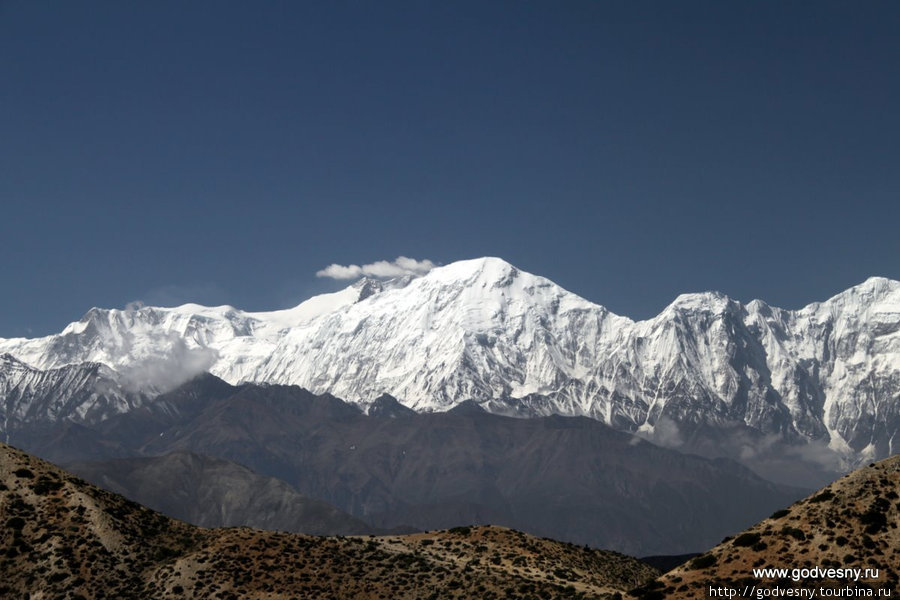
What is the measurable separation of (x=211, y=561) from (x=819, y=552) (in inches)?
3027

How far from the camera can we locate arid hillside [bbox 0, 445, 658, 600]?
12600 centimetres

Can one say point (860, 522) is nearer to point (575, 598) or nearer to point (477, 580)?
point (575, 598)

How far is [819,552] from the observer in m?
94.2

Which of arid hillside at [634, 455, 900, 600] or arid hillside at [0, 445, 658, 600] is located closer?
arid hillside at [634, 455, 900, 600]

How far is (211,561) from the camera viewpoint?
446 feet

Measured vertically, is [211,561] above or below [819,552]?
above

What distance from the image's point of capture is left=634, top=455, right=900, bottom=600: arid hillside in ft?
300

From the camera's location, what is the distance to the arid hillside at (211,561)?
413 feet

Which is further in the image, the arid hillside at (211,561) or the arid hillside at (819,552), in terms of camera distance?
the arid hillside at (211,561)

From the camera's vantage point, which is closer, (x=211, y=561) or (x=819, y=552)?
(x=819, y=552)

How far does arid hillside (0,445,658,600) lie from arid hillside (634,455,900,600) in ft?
79.1

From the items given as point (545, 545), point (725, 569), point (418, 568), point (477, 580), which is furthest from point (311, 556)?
point (725, 569)

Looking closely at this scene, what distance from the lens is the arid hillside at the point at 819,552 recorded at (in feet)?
300

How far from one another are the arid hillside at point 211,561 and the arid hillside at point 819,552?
2411 cm
